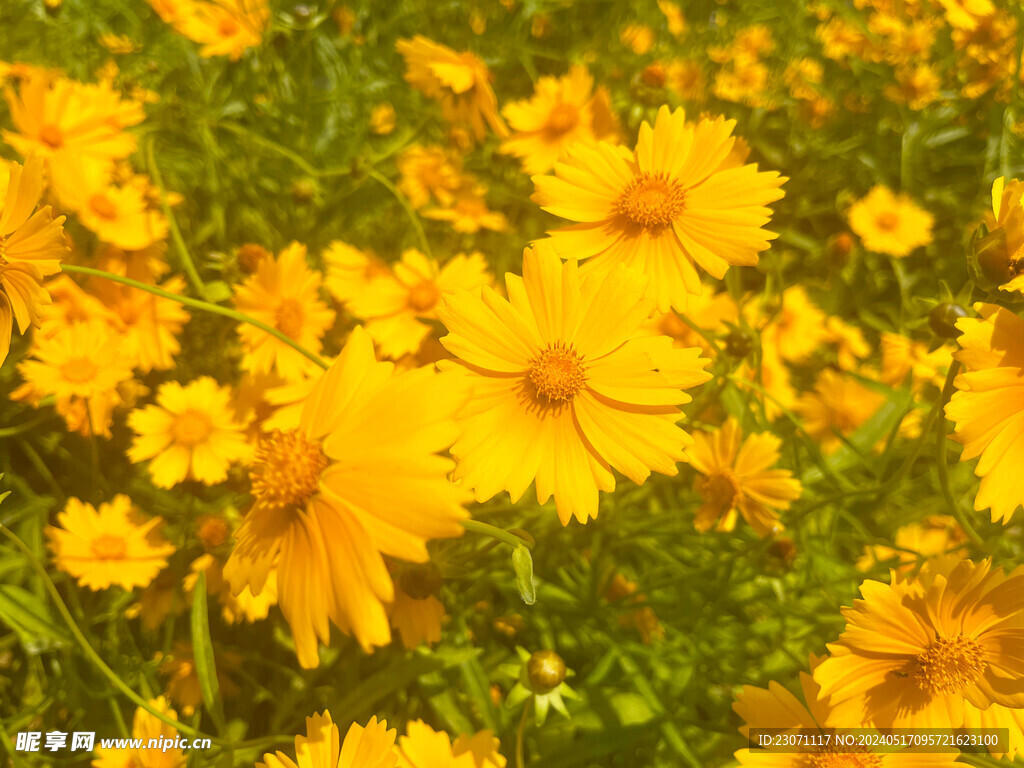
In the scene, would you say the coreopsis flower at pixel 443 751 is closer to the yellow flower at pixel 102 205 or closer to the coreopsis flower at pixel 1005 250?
the coreopsis flower at pixel 1005 250

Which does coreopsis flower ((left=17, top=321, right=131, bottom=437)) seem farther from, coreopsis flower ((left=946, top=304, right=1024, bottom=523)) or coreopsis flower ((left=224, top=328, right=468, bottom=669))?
coreopsis flower ((left=946, top=304, right=1024, bottom=523))

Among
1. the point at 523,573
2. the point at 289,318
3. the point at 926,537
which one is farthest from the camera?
the point at 926,537

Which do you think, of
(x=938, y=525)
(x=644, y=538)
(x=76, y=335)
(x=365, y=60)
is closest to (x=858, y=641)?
(x=644, y=538)

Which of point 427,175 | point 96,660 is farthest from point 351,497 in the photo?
point 427,175

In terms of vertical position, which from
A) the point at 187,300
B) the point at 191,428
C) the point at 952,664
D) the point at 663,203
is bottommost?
the point at 952,664

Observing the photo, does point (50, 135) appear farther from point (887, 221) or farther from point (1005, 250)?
point (887, 221)

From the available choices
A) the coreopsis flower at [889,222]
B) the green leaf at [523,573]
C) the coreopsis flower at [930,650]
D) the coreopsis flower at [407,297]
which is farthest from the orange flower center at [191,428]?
the coreopsis flower at [889,222]

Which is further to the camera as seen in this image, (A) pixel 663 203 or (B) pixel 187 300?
(A) pixel 663 203
